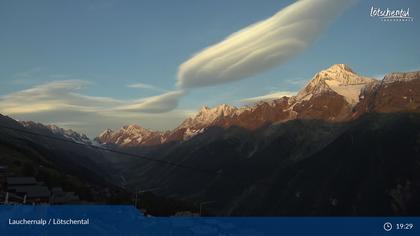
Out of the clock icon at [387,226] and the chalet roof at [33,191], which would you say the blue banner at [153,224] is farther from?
the chalet roof at [33,191]

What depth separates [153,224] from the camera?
27.3 meters

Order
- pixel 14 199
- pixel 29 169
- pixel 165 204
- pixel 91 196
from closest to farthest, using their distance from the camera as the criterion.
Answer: pixel 14 199
pixel 165 204
pixel 91 196
pixel 29 169

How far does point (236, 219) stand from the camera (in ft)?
85.7

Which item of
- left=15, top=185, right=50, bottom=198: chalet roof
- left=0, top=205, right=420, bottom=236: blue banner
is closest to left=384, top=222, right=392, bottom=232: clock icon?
left=0, top=205, right=420, bottom=236: blue banner

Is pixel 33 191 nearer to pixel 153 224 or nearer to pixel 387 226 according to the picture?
pixel 153 224

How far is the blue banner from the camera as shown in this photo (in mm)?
25453

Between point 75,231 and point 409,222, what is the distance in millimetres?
16912

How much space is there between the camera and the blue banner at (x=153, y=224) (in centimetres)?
2545

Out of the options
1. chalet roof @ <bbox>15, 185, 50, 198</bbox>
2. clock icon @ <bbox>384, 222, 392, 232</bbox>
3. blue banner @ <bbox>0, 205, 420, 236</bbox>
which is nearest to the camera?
blue banner @ <bbox>0, 205, 420, 236</bbox>

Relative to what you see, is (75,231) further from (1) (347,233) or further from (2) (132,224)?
(1) (347,233)

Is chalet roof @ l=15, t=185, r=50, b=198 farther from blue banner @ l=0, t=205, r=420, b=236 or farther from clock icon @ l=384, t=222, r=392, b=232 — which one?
clock icon @ l=384, t=222, r=392, b=232

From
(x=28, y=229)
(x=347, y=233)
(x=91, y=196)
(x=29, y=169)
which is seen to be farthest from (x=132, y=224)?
(x=29, y=169)

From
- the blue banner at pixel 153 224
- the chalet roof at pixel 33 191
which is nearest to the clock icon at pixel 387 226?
the blue banner at pixel 153 224

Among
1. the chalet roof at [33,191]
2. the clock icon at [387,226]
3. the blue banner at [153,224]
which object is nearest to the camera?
the blue banner at [153,224]
